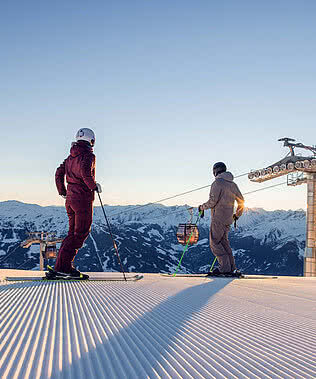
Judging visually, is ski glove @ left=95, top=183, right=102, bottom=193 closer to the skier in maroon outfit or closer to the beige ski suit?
the skier in maroon outfit

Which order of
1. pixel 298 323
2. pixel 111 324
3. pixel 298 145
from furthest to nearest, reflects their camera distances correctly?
pixel 298 145 → pixel 298 323 → pixel 111 324

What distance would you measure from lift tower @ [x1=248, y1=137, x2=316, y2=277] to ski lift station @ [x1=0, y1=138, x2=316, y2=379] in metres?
24.8

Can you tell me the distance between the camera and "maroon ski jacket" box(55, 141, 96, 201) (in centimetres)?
668

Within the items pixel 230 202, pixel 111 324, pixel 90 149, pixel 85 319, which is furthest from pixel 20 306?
pixel 230 202

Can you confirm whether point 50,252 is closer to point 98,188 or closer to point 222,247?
point 222,247

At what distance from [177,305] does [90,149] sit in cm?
371

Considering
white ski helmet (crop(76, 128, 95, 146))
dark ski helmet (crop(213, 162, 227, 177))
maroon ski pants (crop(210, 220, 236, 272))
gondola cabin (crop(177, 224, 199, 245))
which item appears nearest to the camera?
white ski helmet (crop(76, 128, 95, 146))

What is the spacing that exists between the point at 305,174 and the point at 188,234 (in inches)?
836

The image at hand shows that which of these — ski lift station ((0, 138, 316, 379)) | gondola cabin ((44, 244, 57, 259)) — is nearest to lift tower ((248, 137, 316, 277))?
gondola cabin ((44, 244, 57, 259))

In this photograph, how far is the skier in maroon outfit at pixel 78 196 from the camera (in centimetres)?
664

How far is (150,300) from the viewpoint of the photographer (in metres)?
4.23

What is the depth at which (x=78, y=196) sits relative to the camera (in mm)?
6809

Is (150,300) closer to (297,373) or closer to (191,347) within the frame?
(191,347)

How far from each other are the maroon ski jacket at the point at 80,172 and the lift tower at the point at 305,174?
23499 mm
